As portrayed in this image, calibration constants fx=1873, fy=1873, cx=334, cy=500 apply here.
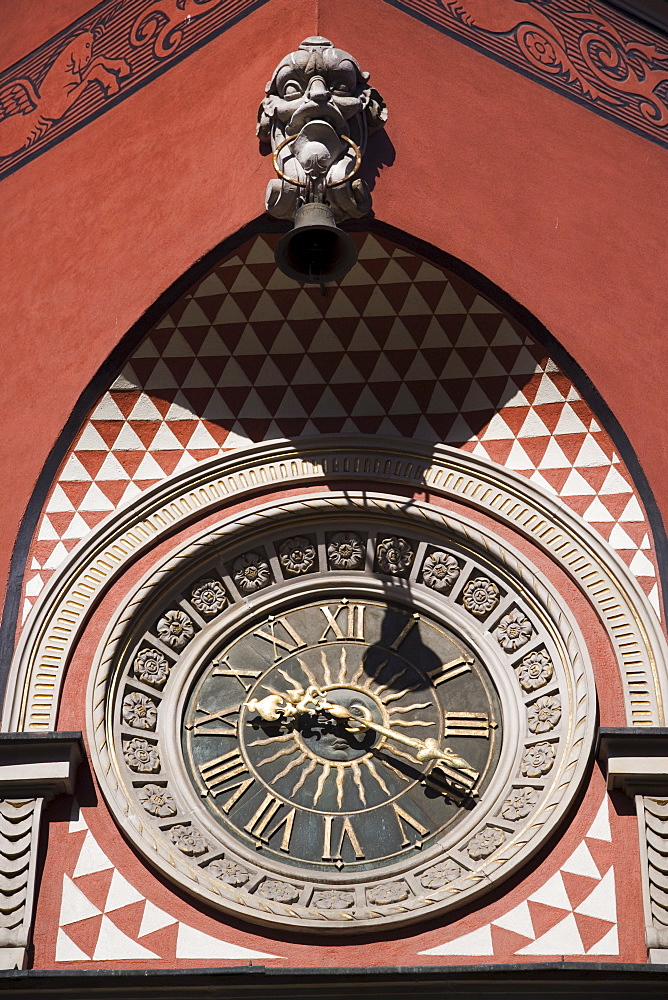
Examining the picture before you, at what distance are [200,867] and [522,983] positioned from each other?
1.66m

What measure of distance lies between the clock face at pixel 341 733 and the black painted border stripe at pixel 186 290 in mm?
1148

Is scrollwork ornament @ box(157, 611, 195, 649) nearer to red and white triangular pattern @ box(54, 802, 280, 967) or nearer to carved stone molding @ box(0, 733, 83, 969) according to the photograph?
carved stone molding @ box(0, 733, 83, 969)

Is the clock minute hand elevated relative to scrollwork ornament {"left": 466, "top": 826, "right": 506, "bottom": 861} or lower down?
elevated

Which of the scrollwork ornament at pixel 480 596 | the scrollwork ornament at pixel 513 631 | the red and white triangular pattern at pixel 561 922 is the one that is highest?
the scrollwork ornament at pixel 480 596

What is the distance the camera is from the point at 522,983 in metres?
7.73

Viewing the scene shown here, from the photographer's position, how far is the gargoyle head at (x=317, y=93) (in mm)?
9359

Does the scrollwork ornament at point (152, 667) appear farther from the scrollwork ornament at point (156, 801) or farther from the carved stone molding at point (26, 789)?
the carved stone molding at point (26, 789)

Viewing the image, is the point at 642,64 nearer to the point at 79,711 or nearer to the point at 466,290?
the point at 466,290

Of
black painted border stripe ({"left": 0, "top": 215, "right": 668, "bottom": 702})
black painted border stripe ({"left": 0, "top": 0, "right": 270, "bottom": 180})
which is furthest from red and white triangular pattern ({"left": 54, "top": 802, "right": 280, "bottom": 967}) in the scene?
black painted border stripe ({"left": 0, "top": 0, "right": 270, "bottom": 180})

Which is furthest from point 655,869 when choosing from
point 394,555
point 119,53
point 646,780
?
point 119,53

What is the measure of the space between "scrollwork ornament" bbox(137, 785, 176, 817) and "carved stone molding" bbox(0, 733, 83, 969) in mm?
410

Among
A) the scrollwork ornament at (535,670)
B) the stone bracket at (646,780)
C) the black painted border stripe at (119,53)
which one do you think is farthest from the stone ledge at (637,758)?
the black painted border stripe at (119,53)

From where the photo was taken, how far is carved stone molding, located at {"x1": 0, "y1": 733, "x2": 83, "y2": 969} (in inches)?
323

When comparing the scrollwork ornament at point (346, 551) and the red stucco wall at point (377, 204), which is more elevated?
the red stucco wall at point (377, 204)
